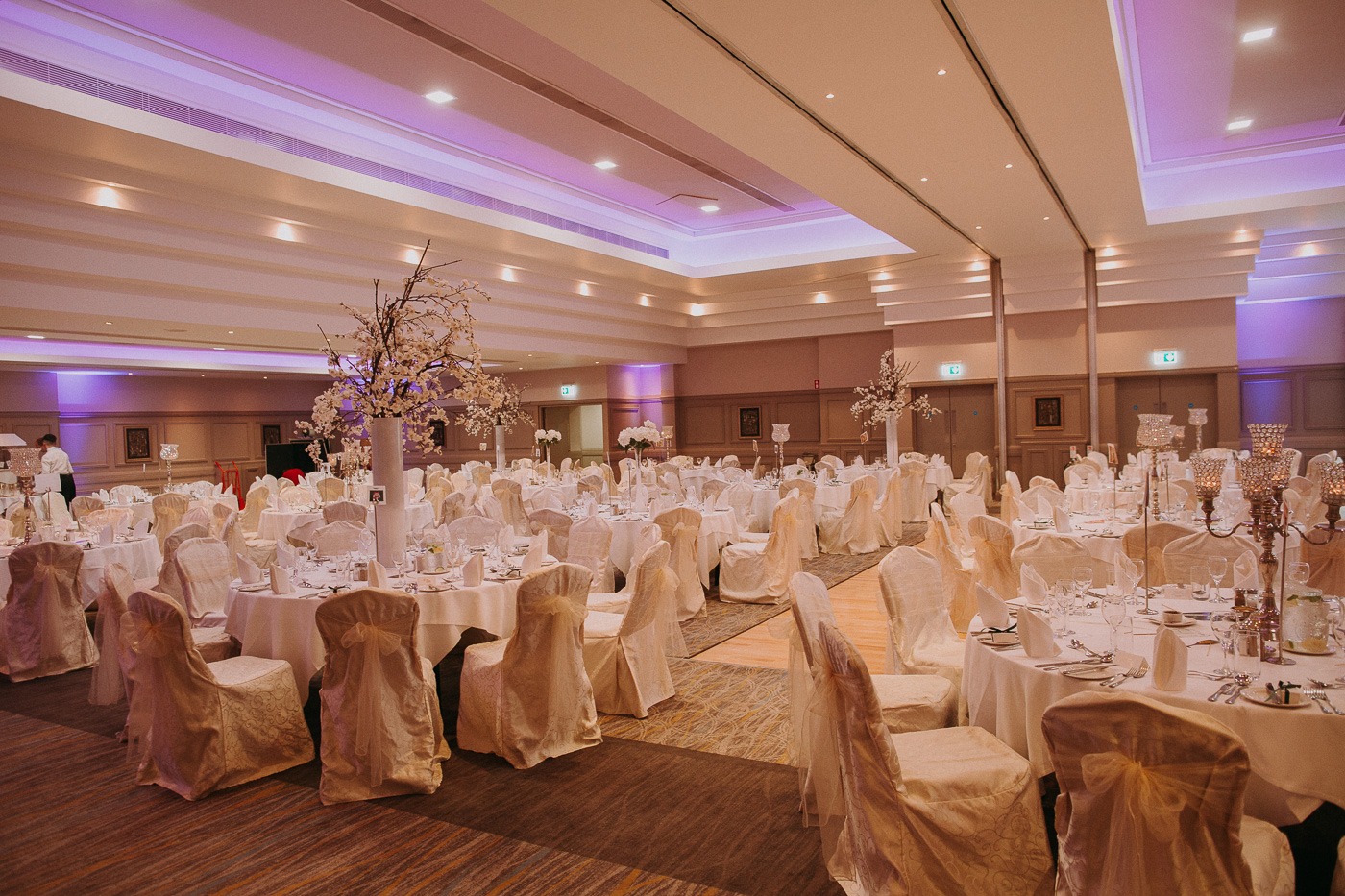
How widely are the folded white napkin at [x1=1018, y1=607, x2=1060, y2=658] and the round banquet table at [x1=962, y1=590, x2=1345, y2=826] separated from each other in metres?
Result: 0.04

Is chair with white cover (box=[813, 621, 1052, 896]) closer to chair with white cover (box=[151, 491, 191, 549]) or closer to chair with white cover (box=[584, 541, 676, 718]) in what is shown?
chair with white cover (box=[584, 541, 676, 718])

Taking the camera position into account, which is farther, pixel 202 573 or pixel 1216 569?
pixel 202 573

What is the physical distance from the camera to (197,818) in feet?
12.3

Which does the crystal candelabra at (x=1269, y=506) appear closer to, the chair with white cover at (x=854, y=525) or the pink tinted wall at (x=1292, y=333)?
the chair with white cover at (x=854, y=525)

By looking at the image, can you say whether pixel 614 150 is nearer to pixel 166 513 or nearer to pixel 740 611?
pixel 740 611

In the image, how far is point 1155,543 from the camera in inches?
204

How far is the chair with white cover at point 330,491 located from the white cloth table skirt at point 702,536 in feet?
15.3

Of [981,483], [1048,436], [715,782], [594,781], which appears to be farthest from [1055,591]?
[1048,436]

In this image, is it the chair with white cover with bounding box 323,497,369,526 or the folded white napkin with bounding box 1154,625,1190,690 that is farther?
the chair with white cover with bounding box 323,497,369,526

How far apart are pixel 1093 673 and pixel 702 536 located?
5.31 m

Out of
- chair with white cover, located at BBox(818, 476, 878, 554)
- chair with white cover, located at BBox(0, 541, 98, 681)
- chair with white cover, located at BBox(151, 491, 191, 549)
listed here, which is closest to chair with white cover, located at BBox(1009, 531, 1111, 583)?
chair with white cover, located at BBox(818, 476, 878, 554)

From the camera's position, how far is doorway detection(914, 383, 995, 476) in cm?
1595

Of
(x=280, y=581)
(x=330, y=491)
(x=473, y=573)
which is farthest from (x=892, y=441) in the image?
(x=280, y=581)

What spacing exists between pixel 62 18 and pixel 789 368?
563 inches
